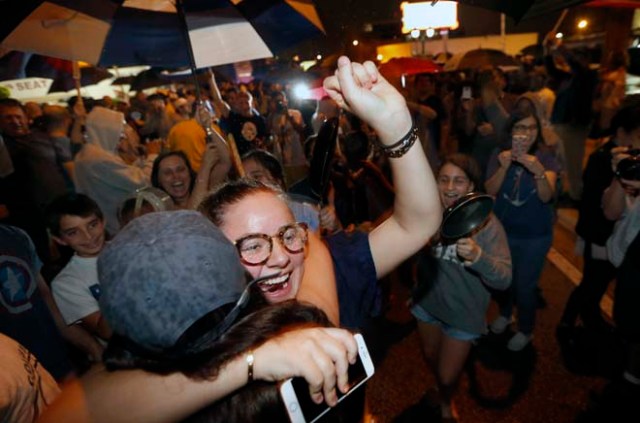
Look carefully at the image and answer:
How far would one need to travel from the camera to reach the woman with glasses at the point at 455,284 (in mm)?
2688

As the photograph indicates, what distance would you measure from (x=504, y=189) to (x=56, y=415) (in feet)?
12.0

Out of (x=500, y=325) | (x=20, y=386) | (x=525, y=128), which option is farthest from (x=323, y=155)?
(x=500, y=325)

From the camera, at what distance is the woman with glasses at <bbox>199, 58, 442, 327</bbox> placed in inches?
51.0

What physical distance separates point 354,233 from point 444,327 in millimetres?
1452

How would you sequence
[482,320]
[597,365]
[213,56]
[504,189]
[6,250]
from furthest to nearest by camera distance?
[213,56] < [504,189] < [597,365] < [482,320] < [6,250]

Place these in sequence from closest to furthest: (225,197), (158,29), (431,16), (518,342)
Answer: (225,197) → (518,342) → (158,29) → (431,16)

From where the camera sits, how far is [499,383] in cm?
338

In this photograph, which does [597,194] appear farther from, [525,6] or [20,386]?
A: [20,386]

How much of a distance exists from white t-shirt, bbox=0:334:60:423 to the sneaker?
3524mm

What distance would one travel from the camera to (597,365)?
343cm

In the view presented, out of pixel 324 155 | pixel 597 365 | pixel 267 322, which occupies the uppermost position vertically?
pixel 324 155

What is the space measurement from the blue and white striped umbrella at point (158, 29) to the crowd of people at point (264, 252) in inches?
31.3

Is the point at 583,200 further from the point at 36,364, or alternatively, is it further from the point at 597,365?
the point at 36,364

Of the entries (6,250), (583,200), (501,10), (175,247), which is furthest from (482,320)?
(6,250)
